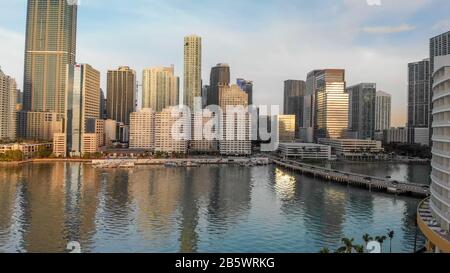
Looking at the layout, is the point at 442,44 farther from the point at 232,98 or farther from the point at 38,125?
the point at 38,125

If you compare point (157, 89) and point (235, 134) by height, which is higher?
point (157, 89)

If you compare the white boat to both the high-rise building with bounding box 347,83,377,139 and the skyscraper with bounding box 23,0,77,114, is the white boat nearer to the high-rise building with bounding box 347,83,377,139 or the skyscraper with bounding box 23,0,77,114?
the skyscraper with bounding box 23,0,77,114

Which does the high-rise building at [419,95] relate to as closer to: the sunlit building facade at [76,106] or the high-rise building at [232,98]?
the high-rise building at [232,98]

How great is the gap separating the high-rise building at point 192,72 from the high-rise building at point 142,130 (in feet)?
31.3

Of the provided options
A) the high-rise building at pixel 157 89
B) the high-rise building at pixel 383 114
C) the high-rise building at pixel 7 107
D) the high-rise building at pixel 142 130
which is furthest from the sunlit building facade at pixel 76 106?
the high-rise building at pixel 383 114

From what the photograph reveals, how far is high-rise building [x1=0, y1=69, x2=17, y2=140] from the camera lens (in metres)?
31.0

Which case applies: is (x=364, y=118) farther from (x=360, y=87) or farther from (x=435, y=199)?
(x=435, y=199)

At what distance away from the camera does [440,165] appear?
6.24m

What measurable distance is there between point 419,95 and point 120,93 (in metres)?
31.4

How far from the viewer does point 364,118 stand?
46.3 m

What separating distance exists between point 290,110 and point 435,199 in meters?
52.0

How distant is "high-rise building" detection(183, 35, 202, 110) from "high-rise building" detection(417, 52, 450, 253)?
126ft

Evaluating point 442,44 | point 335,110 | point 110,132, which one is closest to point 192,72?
point 110,132
